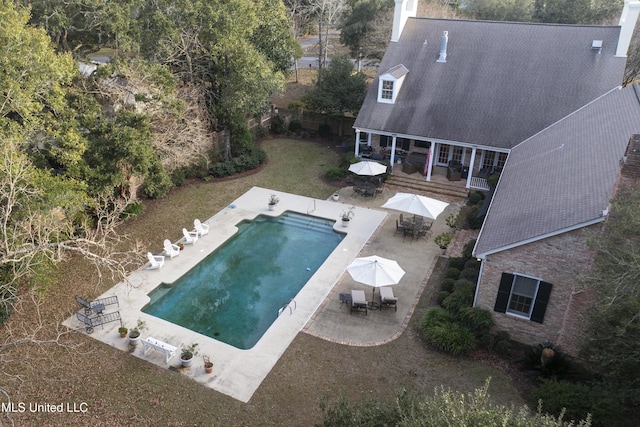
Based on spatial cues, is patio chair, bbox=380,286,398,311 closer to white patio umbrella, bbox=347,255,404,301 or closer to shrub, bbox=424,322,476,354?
white patio umbrella, bbox=347,255,404,301

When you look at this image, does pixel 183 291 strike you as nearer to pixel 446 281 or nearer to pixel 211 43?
pixel 446 281

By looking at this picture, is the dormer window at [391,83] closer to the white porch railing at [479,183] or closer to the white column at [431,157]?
the white column at [431,157]

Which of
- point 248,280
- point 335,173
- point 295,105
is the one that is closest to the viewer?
point 248,280

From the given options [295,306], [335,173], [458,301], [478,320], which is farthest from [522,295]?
[335,173]

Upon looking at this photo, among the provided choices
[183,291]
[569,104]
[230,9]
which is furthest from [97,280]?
[569,104]

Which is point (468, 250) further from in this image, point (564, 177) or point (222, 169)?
point (222, 169)

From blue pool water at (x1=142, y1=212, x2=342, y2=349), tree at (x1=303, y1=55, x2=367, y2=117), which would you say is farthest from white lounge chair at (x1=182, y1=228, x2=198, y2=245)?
tree at (x1=303, y1=55, x2=367, y2=117)
